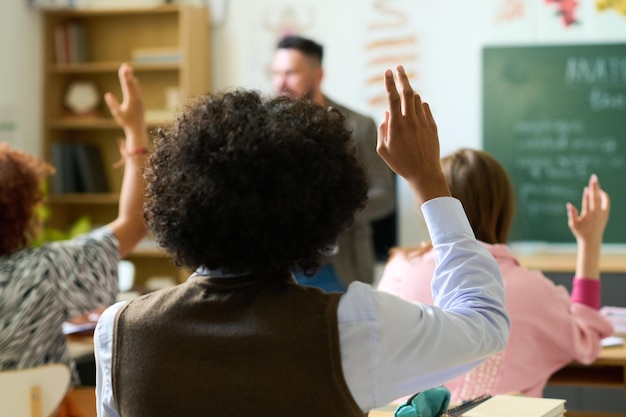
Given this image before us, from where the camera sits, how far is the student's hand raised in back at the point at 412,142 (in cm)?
122

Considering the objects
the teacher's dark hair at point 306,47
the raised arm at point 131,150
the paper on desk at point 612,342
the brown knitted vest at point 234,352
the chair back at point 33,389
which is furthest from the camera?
the teacher's dark hair at point 306,47

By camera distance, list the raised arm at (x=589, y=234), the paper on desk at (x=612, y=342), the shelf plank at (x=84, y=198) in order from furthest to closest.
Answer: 1. the shelf plank at (x=84, y=198)
2. the paper on desk at (x=612, y=342)
3. the raised arm at (x=589, y=234)

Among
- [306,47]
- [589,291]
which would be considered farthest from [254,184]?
[306,47]

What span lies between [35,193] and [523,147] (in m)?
3.39

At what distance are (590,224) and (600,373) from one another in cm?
56

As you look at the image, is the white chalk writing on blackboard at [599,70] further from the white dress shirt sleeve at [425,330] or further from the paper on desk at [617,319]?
the white dress shirt sleeve at [425,330]

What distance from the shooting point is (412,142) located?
1228 mm

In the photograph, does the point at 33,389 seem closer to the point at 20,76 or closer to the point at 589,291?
the point at 589,291

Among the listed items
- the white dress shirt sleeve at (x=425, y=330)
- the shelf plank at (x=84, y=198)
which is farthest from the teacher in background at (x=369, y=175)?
the white dress shirt sleeve at (x=425, y=330)

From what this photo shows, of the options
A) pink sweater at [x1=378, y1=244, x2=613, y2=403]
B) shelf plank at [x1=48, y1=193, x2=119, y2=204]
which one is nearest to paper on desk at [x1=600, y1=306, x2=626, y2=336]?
pink sweater at [x1=378, y1=244, x2=613, y2=403]

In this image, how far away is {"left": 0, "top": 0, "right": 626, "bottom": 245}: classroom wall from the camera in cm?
513

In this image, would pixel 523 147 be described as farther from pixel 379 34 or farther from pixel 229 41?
pixel 229 41

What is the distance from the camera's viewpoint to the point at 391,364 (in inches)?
43.3

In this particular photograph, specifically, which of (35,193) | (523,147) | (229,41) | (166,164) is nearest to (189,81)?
(229,41)
